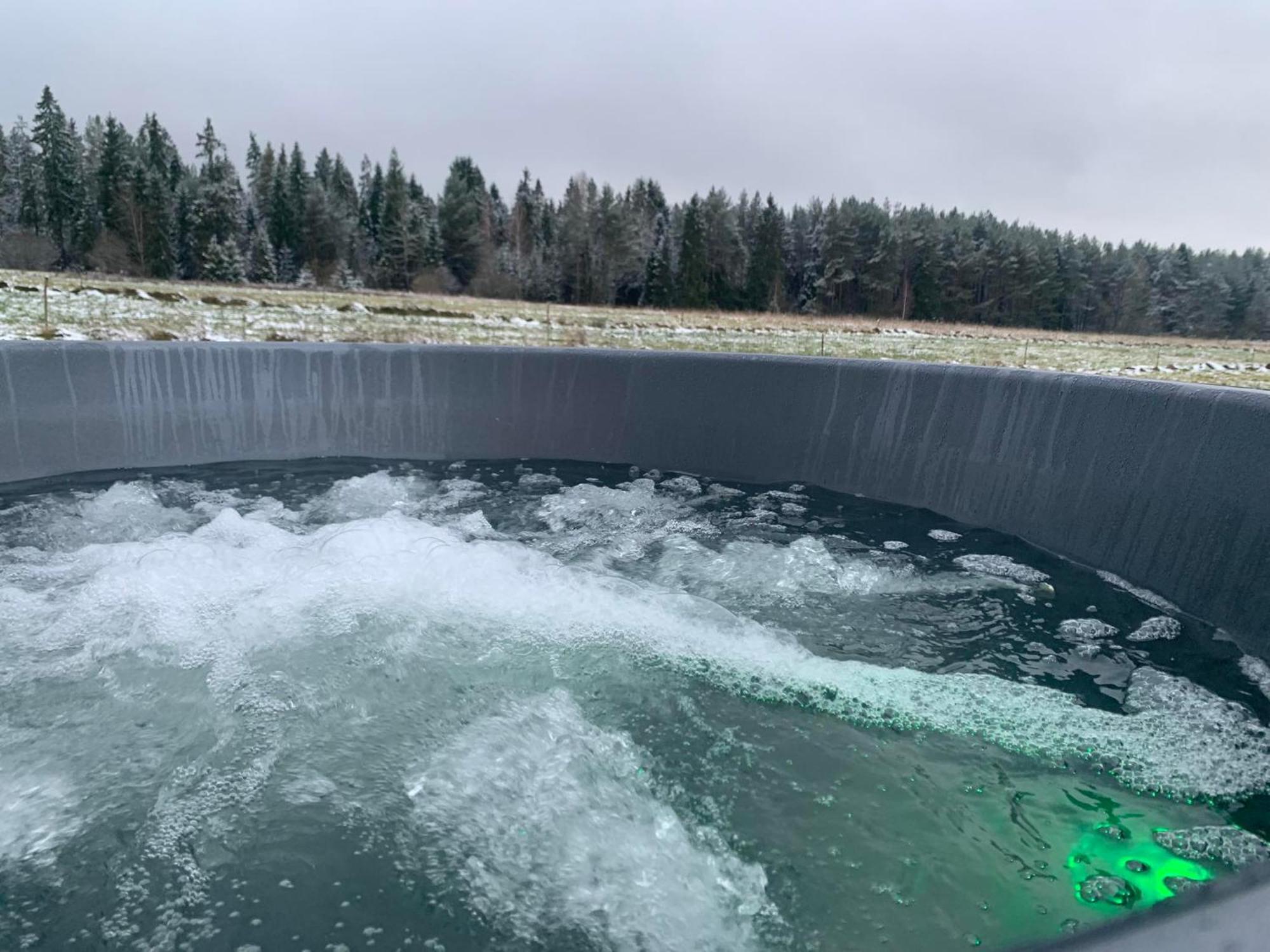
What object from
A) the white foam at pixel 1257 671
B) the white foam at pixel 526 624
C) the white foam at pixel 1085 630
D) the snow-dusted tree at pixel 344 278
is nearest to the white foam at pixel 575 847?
the white foam at pixel 526 624

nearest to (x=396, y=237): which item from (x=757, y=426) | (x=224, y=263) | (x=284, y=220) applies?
(x=284, y=220)

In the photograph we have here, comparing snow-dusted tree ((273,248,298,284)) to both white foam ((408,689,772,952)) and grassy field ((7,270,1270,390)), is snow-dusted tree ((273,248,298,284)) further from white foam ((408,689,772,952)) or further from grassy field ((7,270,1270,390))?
white foam ((408,689,772,952))

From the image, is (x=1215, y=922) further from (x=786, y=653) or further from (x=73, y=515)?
(x=73, y=515)

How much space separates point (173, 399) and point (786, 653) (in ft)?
18.0

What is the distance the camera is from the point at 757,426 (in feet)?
22.7

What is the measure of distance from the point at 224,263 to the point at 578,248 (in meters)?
16.6

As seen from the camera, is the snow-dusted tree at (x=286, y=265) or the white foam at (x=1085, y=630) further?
the snow-dusted tree at (x=286, y=265)

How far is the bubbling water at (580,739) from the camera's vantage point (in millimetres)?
2164

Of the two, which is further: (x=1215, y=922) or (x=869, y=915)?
(x=869, y=915)

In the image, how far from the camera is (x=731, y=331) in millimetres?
17234

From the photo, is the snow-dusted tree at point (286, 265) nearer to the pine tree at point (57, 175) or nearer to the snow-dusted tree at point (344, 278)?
the snow-dusted tree at point (344, 278)

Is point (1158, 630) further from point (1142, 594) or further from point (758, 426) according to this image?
point (758, 426)

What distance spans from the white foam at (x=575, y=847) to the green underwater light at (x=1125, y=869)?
2.70 feet

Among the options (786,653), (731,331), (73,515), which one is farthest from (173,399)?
→ (731,331)
